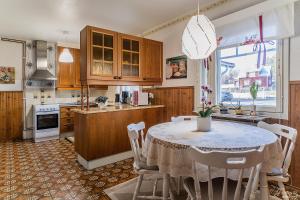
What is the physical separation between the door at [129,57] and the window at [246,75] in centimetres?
141

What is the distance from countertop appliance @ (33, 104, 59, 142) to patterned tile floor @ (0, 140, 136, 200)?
2.53ft

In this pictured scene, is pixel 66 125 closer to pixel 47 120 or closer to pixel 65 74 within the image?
pixel 47 120

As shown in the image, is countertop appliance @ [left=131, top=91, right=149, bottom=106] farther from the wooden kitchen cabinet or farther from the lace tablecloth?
the lace tablecloth

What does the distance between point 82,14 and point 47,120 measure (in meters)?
2.63

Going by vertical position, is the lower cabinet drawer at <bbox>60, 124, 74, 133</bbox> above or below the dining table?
below

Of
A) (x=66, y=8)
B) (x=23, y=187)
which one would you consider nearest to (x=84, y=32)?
(x=66, y=8)

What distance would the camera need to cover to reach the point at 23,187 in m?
2.26

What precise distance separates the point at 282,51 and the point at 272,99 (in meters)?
0.58

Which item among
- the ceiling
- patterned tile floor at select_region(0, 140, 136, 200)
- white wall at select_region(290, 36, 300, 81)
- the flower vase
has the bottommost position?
patterned tile floor at select_region(0, 140, 136, 200)

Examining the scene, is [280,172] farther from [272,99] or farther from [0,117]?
[0,117]

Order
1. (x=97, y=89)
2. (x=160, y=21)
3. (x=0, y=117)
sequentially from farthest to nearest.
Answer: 1. (x=97, y=89)
2. (x=0, y=117)
3. (x=160, y=21)

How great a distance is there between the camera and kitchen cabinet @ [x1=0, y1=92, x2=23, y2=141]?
447cm

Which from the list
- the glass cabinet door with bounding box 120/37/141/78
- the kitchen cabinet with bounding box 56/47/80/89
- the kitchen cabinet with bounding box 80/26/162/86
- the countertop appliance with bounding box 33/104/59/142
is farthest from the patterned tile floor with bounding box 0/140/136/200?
the kitchen cabinet with bounding box 56/47/80/89

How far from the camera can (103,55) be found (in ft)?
10.0
